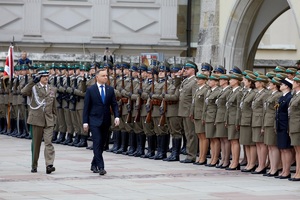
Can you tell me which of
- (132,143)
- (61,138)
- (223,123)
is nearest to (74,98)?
(61,138)

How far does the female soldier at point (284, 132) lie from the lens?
1888 cm

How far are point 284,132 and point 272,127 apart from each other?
453 mm

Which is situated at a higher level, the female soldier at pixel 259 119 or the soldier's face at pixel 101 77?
the soldier's face at pixel 101 77

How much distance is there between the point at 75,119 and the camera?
26.3m

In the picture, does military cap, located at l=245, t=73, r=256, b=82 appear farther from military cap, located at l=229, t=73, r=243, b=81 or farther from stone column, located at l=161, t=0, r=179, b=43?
stone column, located at l=161, t=0, r=179, b=43

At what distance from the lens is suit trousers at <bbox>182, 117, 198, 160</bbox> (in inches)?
851

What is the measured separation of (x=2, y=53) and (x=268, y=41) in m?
8.64

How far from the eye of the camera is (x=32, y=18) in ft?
125

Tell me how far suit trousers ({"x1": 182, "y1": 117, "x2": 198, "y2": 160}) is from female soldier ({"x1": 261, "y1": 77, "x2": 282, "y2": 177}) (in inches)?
96.0

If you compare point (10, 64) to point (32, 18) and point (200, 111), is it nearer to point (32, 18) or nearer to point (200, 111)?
point (200, 111)

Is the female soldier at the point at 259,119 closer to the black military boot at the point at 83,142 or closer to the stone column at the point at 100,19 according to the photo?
the black military boot at the point at 83,142

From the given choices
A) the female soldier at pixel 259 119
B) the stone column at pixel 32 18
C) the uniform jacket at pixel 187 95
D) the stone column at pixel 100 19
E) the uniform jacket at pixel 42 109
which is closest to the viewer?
the uniform jacket at pixel 42 109

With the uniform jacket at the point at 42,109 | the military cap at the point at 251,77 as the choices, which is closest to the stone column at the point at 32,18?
the uniform jacket at the point at 42,109

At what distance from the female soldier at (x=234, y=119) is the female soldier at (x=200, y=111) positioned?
30.9 inches
